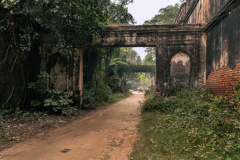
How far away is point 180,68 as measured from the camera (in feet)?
25.0

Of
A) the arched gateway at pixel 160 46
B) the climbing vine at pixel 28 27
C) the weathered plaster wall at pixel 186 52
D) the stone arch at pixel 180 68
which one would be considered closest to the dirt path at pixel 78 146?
the climbing vine at pixel 28 27

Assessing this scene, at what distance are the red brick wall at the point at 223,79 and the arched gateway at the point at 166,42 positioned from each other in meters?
0.80

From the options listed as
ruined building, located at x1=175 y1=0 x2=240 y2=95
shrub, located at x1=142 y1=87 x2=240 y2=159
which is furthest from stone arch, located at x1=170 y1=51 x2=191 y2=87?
shrub, located at x1=142 y1=87 x2=240 y2=159

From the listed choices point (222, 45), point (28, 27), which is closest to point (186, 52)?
point (222, 45)

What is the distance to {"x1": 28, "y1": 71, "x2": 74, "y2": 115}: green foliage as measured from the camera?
6543 mm

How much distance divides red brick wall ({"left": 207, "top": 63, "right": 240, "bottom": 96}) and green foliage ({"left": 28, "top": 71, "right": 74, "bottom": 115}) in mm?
6241

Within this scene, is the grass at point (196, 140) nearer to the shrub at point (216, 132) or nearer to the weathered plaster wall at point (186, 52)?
the shrub at point (216, 132)

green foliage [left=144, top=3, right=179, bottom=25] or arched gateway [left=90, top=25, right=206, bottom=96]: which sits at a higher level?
green foliage [left=144, top=3, right=179, bottom=25]

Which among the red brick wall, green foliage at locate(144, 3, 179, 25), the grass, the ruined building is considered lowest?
the grass

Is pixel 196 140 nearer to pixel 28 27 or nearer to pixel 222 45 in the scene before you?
pixel 222 45

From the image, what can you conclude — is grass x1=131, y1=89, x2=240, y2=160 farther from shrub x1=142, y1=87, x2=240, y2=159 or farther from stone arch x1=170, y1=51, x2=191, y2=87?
stone arch x1=170, y1=51, x2=191, y2=87

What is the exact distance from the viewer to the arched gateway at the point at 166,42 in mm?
7387

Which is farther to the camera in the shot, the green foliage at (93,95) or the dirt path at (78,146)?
the green foliage at (93,95)

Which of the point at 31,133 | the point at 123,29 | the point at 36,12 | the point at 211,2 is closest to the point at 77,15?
the point at 36,12
